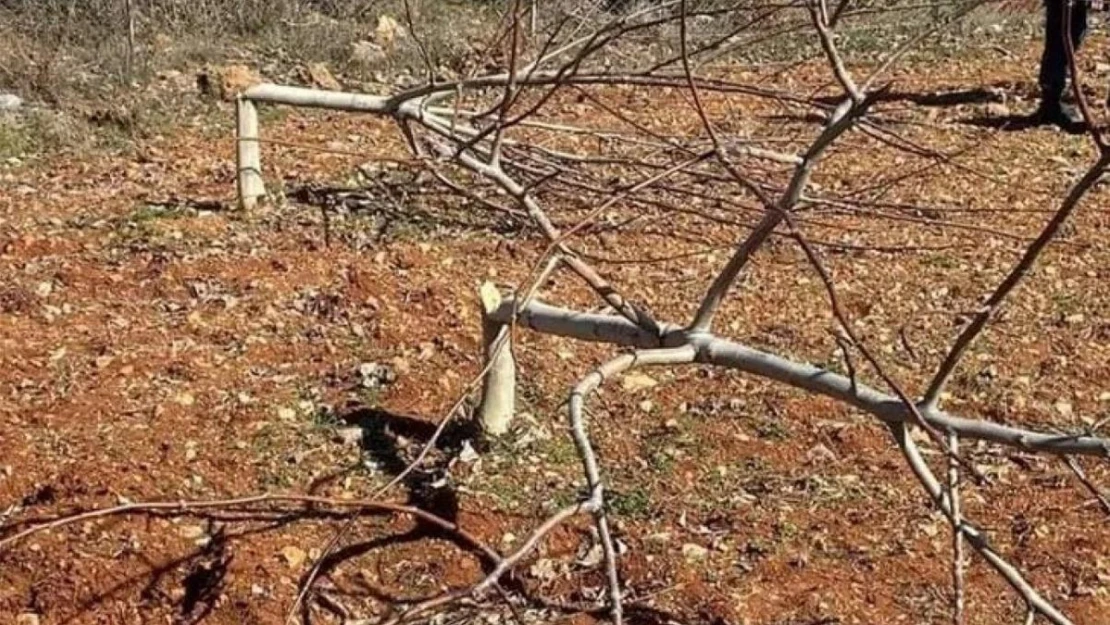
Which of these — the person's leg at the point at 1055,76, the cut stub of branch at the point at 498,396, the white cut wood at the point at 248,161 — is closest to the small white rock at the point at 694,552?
the cut stub of branch at the point at 498,396

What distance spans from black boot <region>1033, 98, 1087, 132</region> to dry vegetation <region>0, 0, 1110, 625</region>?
0.19 meters

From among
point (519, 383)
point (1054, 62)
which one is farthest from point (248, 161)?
point (1054, 62)

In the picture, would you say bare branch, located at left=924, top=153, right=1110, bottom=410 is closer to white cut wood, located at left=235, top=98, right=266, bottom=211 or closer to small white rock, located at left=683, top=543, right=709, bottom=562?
small white rock, located at left=683, top=543, right=709, bottom=562

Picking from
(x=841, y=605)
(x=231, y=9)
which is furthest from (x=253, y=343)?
(x=231, y=9)

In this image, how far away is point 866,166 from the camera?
20.2 ft

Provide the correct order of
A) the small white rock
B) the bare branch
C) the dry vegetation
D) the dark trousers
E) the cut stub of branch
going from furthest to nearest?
the dark trousers → the cut stub of branch → the small white rock → the dry vegetation → the bare branch

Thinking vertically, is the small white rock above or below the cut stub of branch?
below

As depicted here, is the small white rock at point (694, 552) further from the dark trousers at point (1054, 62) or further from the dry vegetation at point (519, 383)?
the dark trousers at point (1054, 62)

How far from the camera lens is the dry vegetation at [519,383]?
2.99 metres

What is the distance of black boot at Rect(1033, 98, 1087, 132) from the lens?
6.78 m

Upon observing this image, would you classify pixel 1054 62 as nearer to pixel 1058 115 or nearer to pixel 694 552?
pixel 1058 115

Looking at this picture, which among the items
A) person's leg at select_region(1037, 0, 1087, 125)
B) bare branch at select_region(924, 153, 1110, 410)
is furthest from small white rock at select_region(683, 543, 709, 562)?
person's leg at select_region(1037, 0, 1087, 125)

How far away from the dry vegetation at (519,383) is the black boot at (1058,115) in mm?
192

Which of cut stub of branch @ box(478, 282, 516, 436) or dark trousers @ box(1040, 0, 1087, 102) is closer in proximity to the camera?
cut stub of branch @ box(478, 282, 516, 436)
